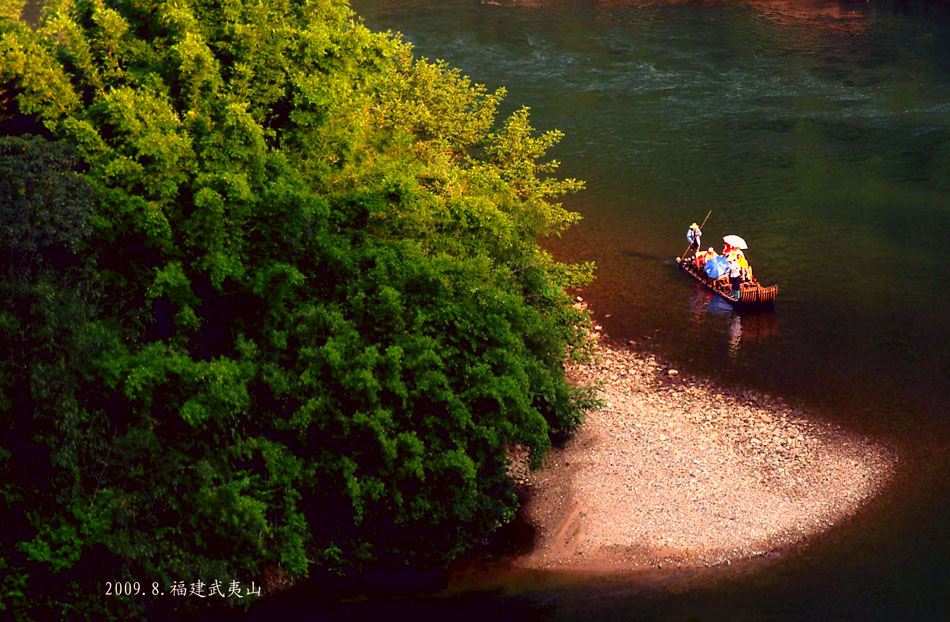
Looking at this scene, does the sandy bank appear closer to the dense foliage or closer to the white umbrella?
the dense foliage

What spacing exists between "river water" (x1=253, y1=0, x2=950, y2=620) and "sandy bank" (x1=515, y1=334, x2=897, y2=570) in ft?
3.19

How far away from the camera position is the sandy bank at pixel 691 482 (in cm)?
3300

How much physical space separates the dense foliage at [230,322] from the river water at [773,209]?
4.42 m

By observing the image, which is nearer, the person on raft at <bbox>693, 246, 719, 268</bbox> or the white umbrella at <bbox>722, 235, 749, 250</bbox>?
the white umbrella at <bbox>722, 235, 749, 250</bbox>

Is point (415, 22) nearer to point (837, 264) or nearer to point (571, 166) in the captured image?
point (571, 166)

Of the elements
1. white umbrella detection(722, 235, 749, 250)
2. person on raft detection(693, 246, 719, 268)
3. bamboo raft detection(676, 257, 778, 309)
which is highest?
white umbrella detection(722, 235, 749, 250)

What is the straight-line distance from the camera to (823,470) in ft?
118

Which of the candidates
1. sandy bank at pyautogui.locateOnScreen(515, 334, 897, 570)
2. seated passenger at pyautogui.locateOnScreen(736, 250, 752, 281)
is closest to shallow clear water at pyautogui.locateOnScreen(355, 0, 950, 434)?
seated passenger at pyautogui.locateOnScreen(736, 250, 752, 281)

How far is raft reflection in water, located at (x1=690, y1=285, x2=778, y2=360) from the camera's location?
4475cm

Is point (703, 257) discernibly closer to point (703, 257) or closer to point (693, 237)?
point (703, 257)

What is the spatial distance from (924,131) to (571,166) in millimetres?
20735

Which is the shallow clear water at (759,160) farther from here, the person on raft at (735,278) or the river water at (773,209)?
the person on raft at (735,278)

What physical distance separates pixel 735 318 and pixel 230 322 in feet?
77.6

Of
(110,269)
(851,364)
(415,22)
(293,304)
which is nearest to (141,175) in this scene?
(110,269)
